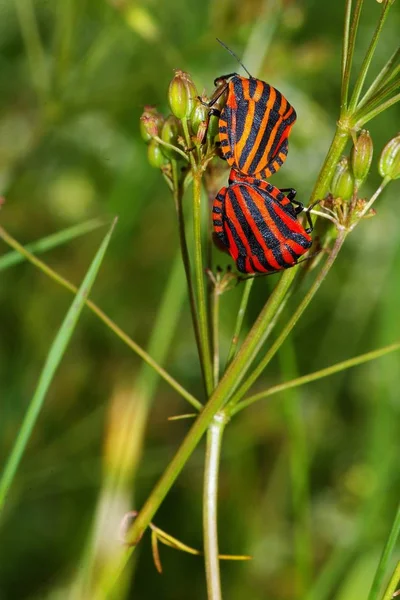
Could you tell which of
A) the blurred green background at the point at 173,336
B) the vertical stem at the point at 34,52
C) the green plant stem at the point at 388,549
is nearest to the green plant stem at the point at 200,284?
the green plant stem at the point at 388,549

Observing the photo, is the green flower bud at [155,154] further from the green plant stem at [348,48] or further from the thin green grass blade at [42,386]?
the green plant stem at [348,48]

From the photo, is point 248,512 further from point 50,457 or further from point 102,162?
point 102,162

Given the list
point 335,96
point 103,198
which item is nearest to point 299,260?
point 103,198

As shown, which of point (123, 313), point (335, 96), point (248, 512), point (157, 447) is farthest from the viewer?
point (335, 96)

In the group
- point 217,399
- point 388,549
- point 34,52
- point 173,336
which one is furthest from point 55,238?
point 173,336

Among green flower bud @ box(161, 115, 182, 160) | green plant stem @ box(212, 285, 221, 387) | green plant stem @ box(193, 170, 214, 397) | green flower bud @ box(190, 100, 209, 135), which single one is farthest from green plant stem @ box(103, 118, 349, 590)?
green flower bud @ box(161, 115, 182, 160)

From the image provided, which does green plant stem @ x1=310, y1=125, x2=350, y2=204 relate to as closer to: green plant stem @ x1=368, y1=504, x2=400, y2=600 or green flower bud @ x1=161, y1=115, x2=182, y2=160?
green flower bud @ x1=161, y1=115, x2=182, y2=160

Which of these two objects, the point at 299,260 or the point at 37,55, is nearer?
the point at 299,260
